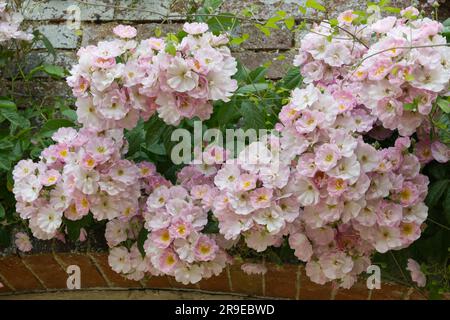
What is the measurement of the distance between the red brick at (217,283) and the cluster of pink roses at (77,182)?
1.40ft

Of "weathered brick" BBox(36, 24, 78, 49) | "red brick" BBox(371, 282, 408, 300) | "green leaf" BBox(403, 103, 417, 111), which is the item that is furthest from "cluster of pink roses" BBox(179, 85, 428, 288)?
"weathered brick" BBox(36, 24, 78, 49)

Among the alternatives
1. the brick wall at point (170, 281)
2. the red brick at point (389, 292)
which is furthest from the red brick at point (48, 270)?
the red brick at point (389, 292)

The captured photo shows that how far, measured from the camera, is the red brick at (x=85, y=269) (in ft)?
6.17

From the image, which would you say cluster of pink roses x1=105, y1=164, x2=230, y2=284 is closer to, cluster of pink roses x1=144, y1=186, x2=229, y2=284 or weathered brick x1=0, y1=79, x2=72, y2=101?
cluster of pink roses x1=144, y1=186, x2=229, y2=284

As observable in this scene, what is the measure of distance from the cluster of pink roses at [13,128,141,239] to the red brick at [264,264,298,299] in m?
0.47

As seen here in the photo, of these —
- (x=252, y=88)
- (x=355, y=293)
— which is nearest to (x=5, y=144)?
(x=252, y=88)

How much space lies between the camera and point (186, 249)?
1.50 meters

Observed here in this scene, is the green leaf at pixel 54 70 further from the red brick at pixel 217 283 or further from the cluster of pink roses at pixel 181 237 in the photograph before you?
the red brick at pixel 217 283

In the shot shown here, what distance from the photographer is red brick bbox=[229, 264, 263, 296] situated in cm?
187

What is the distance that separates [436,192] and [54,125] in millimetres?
1040

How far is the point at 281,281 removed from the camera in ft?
6.23

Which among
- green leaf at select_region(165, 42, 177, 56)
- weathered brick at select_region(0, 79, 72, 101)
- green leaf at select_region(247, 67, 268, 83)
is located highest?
green leaf at select_region(165, 42, 177, 56)

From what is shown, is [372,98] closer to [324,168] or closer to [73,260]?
[324,168]
